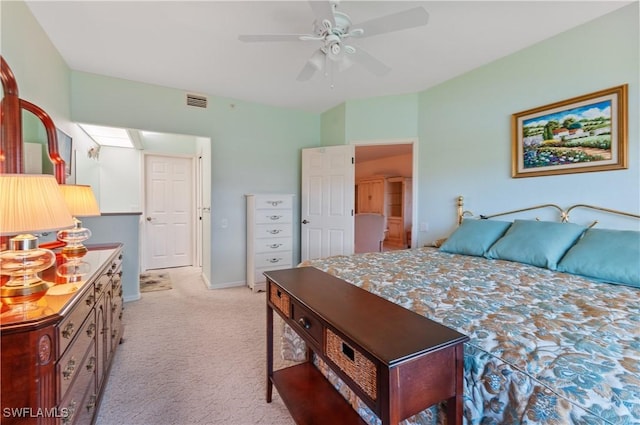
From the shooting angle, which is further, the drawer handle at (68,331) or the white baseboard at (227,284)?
the white baseboard at (227,284)

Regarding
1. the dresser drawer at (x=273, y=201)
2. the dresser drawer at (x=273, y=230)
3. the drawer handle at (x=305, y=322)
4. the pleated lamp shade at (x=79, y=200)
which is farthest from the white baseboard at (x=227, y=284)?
the drawer handle at (x=305, y=322)

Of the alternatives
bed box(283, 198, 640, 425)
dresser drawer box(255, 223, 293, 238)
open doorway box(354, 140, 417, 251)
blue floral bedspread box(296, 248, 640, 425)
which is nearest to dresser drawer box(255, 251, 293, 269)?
dresser drawer box(255, 223, 293, 238)

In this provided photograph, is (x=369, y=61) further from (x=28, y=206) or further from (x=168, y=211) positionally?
(x=168, y=211)

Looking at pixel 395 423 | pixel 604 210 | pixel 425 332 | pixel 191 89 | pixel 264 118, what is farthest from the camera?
pixel 264 118

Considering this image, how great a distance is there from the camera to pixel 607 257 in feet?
5.49

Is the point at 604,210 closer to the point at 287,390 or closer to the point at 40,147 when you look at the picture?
the point at 287,390

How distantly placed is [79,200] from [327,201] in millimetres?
2848

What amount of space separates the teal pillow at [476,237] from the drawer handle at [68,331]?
2566 millimetres

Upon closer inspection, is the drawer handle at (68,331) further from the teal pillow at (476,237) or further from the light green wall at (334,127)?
the light green wall at (334,127)

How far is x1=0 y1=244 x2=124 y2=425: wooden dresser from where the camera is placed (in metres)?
0.84

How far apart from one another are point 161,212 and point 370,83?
4187 mm

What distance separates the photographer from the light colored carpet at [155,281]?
3946 millimetres

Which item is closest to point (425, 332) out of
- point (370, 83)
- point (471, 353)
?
point (471, 353)

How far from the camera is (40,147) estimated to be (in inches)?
78.3
